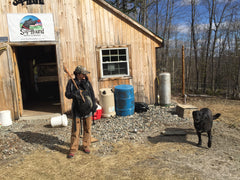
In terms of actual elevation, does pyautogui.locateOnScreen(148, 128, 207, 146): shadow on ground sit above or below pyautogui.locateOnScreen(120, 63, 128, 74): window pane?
below

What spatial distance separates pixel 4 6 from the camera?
699 centimetres

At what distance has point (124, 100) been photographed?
287 inches

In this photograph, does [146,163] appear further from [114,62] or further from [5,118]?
[5,118]

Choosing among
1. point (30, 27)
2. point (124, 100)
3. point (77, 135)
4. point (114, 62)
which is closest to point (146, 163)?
point (77, 135)

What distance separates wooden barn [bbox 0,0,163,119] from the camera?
23.4 ft

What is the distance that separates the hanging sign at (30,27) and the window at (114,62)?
7.54 ft

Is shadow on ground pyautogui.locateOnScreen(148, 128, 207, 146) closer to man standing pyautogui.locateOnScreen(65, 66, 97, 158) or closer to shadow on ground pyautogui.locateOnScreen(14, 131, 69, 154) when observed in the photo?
man standing pyautogui.locateOnScreen(65, 66, 97, 158)

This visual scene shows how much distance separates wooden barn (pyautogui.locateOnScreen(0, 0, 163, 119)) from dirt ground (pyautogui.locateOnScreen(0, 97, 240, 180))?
370 centimetres

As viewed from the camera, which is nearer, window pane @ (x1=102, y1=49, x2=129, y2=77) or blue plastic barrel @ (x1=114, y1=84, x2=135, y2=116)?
blue plastic barrel @ (x1=114, y1=84, x2=135, y2=116)

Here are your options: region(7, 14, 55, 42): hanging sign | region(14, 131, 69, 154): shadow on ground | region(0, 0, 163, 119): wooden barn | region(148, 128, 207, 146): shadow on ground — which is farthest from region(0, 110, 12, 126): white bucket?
region(148, 128, 207, 146): shadow on ground

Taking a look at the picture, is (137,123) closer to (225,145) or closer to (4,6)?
(225,145)

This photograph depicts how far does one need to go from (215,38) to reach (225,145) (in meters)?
11.2

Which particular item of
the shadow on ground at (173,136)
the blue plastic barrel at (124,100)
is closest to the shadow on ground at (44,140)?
the shadow on ground at (173,136)

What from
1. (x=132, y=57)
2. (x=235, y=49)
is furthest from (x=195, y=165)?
(x=235, y=49)
